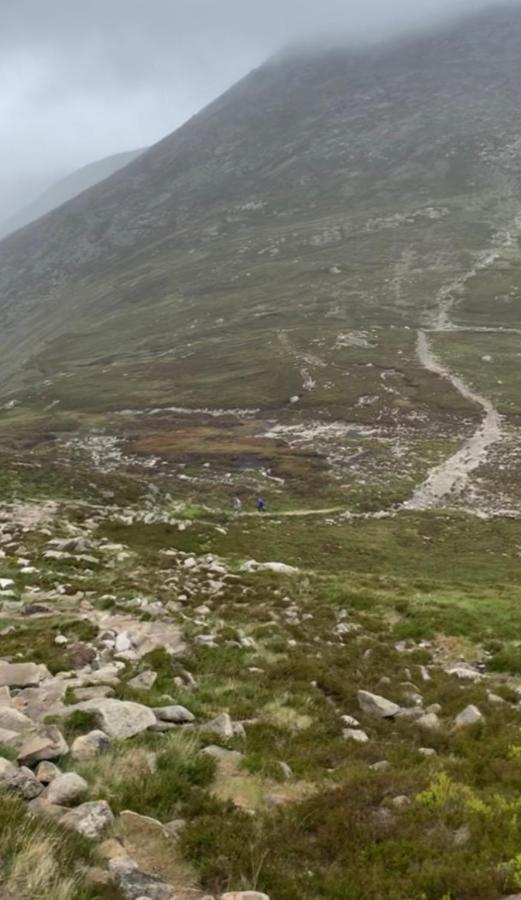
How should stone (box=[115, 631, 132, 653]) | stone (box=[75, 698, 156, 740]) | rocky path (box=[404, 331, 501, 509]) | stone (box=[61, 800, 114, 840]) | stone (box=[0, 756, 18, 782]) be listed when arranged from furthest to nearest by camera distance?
1. rocky path (box=[404, 331, 501, 509])
2. stone (box=[115, 631, 132, 653])
3. stone (box=[75, 698, 156, 740])
4. stone (box=[0, 756, 18, 782])
5. stone (box=[61, 800, 114, 840])

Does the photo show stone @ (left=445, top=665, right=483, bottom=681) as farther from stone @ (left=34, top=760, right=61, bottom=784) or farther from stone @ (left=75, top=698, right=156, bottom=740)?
stone @ (left=34, top=760, right=61, bottom=784)

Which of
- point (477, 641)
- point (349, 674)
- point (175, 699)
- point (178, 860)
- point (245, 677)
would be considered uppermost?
point (178, 860)

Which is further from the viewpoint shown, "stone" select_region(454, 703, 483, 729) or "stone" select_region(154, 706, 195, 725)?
"stone" select_region(454, 703, 483, 729)

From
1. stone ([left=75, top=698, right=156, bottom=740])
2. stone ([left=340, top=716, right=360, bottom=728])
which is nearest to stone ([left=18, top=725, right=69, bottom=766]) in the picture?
stone ([left=75, top=698, right=156, bottom=740])

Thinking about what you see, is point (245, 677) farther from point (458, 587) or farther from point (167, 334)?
point (167, 334)

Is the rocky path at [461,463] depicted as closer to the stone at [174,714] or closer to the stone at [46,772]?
the stone at [174,714]

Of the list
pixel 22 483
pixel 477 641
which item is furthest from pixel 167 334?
pixel 477 641
